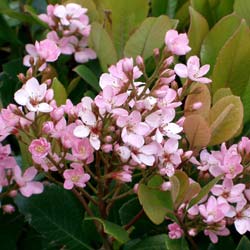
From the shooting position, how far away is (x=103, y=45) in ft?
3.98

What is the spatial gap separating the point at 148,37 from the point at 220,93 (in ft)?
0.67

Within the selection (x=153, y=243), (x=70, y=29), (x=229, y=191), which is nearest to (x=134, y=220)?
(x=153, y=243)

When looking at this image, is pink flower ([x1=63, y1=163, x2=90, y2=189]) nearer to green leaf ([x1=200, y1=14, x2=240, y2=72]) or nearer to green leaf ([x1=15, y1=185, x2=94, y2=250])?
green leaf ([x1=15, y1=185, x2=94, y2=250])

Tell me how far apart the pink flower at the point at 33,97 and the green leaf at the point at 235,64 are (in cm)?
34

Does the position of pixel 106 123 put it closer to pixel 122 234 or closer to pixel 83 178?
pixel 83 178

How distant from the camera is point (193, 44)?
123 centimetres

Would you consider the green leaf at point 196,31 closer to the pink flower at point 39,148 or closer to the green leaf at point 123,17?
the green leaf at point 123,17

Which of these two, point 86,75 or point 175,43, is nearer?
point 175,43

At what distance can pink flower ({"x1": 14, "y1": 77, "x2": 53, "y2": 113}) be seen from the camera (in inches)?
36.6

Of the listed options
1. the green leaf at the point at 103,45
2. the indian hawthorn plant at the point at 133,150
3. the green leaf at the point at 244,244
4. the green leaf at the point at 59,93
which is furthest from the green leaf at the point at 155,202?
the green leaf at the point at 103,45

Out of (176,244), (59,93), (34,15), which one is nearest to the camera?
(176,244)

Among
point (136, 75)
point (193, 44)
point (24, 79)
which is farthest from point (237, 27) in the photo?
point (24, 79)

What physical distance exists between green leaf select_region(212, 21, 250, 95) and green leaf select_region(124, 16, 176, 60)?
0.14 metres

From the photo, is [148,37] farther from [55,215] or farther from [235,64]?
[55,215]
